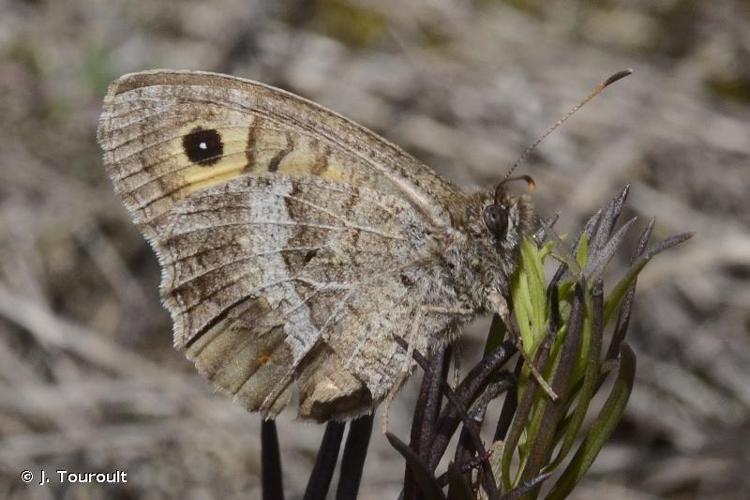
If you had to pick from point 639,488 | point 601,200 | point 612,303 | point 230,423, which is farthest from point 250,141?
point 601,200

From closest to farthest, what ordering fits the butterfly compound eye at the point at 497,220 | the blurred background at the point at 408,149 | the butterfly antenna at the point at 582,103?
the butterfly antenna at the point at 582,103
the butterfly compound eye at the point at 497,220
the blurred background at the point at 408,149

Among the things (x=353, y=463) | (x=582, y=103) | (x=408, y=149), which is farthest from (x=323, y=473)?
(x=408, y=149)

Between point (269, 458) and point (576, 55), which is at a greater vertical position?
point (576, 55)

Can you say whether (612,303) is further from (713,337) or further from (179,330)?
(713,337)

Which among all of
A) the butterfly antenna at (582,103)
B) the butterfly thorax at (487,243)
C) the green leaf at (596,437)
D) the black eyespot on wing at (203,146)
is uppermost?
the black eyespot on wing at (203,146)

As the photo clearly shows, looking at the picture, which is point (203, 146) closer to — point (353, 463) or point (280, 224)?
point (280, 224)

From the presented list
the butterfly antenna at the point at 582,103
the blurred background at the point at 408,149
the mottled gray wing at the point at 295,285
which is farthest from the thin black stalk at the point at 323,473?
A: the blurred background at the point at 408,149

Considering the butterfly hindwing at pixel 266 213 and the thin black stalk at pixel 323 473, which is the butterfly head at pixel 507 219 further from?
the thin black stalk at pixel 323 473

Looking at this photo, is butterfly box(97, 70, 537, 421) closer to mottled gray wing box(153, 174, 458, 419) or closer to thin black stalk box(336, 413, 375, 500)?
mottled gray wing box(153, 174, 458, 419)

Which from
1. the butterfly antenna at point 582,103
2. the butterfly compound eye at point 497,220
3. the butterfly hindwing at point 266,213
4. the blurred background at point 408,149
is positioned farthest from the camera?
the blurred background at point 408,149
